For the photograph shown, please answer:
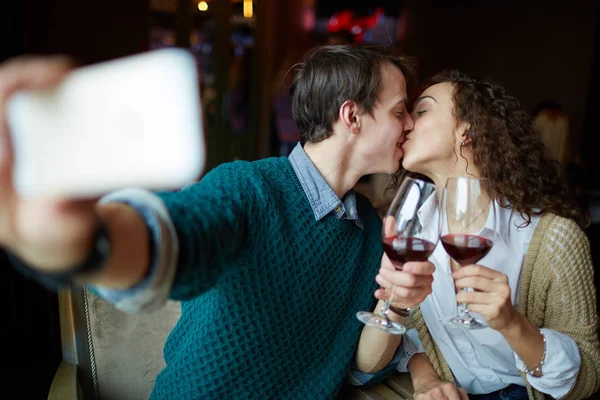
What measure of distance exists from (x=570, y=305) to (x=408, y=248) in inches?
23.4

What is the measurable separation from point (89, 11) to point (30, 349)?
7.70 feet

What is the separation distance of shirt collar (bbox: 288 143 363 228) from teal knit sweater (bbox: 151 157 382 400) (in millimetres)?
19

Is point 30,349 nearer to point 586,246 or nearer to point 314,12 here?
point 586,246

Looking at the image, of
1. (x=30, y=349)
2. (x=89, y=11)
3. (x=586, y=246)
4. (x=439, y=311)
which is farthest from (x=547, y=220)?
(x=89, y=11)

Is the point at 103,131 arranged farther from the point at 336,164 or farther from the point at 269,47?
the point at 269,47

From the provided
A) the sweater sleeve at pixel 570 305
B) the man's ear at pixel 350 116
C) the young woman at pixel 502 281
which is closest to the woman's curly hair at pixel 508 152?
the young woman at pixel 502 281

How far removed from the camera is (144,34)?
14.6 feet

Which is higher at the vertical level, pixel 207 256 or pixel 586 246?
pixel 207 256

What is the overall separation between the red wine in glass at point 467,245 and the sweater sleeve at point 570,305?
13.4 inches

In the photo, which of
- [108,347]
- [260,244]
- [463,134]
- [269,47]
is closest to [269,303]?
[260,244]

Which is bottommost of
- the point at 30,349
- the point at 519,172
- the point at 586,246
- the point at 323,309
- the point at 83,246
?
the point at 30,349

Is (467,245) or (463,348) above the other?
(467,245)

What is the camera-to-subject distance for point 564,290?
4.41 feet

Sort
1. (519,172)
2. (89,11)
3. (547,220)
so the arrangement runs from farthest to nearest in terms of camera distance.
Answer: (89,11) → (519,172) → (547,220)
